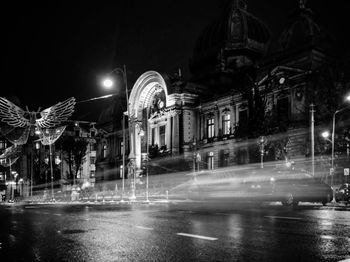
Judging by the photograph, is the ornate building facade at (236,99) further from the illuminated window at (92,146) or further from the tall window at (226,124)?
the illuminated window at (92,146)

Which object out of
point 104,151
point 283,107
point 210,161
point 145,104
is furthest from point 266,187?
point 104,151

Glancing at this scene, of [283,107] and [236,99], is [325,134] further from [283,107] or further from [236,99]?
[236,99]

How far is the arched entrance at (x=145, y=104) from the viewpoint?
59806 millimetres

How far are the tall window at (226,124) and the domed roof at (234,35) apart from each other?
40.7 ft

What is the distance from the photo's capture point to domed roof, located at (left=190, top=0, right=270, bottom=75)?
61250mm

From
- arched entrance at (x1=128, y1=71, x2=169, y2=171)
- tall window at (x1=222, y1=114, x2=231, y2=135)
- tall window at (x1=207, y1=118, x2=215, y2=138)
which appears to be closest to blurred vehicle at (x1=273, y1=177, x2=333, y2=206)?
tall window at (x1=222, y1=114, x2=231, y2=135)

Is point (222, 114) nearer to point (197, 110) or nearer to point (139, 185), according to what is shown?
point (197, 110)

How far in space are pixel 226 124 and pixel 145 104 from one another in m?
15.6

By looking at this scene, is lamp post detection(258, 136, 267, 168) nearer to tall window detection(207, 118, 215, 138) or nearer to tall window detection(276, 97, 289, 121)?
tall window detection(276, 97, 289, 121)

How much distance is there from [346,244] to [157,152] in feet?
163

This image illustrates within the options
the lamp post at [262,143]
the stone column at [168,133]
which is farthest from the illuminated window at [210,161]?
the lamp post at [262,143]

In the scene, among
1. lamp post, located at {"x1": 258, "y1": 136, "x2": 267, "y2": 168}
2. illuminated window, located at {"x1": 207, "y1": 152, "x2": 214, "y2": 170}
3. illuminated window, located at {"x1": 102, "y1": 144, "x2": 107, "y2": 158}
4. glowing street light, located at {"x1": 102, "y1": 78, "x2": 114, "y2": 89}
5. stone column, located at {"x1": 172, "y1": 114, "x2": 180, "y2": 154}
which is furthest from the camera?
illuminated window, located at {"x1": 102, "y1": 144, "x2": 107, "y2": 158}

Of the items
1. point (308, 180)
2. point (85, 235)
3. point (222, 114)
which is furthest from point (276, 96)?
point (85, 235)

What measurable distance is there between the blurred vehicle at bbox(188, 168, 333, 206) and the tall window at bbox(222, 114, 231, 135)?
2733cm
